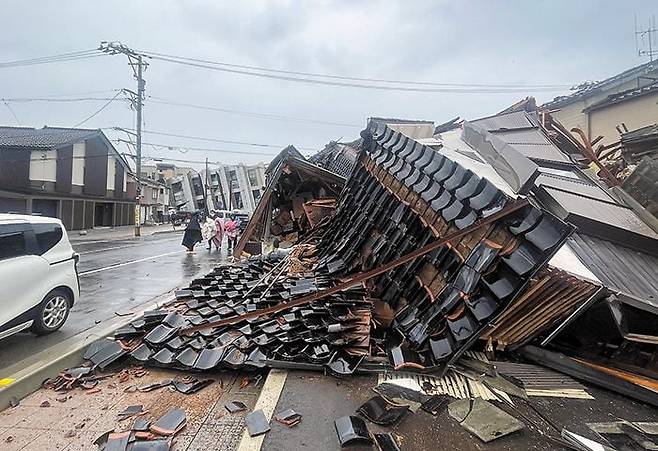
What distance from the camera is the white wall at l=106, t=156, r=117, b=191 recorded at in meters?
30.9

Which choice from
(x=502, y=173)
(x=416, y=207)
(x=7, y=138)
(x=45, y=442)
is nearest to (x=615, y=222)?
(x=502, y=173)

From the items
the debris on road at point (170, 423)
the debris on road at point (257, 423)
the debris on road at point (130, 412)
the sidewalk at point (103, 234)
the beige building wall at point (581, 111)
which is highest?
the beige building wall at point (581, 111)

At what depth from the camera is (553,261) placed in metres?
3.45

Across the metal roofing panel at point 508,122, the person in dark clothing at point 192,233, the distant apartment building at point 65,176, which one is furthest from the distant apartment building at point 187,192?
the metal roofing panel at point 508,122

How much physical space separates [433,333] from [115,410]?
3.13 meters

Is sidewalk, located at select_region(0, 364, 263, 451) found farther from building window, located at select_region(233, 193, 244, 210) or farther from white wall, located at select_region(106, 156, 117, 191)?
building window, located at select_region(233, 193, 244, 210)

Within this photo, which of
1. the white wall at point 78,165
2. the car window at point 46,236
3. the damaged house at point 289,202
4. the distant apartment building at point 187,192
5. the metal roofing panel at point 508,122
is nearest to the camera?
the car window at point 46,236

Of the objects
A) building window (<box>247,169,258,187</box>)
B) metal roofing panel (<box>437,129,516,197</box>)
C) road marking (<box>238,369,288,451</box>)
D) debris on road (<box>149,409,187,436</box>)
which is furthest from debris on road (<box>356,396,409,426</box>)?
building window (<box>247,169,258,187</box>)

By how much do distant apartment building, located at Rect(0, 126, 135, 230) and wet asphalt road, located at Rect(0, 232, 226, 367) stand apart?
33.1 feet

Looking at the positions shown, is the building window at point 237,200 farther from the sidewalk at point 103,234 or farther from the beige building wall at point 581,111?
the beige building wall at point 581,111

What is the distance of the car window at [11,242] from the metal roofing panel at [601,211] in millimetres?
7150

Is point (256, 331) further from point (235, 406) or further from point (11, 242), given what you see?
point (11, 242)

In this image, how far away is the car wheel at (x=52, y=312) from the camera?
5.37 metres

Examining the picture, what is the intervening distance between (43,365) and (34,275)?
1836 mm
